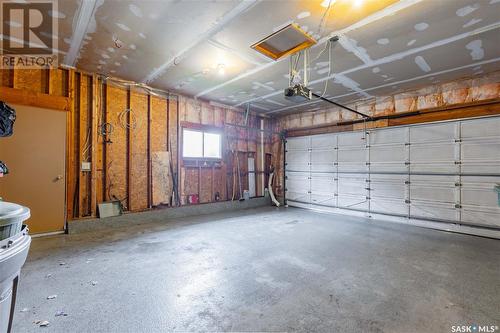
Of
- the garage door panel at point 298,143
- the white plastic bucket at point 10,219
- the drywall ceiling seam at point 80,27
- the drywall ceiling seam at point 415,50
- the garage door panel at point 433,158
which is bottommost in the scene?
the white plastic bucket at point 10,219

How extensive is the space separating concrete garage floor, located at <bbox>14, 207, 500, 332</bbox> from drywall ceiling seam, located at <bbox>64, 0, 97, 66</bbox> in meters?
3.19

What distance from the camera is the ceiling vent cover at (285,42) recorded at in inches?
115

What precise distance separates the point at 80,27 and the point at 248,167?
5.48m

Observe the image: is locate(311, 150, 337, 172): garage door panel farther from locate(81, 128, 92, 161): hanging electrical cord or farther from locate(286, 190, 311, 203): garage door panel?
locate(81, 128, 92, 161): hanging electrical cord

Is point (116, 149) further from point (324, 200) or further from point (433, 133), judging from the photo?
point (433, 133)

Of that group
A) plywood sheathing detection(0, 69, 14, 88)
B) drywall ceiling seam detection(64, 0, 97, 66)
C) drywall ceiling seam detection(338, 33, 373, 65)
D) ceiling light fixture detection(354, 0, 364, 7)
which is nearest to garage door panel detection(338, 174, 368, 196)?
drywall ceiling seam detection(338, 33, 373, 65)

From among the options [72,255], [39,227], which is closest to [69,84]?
[39,227]

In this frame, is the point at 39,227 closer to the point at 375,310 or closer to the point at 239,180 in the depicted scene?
the point at 239,180

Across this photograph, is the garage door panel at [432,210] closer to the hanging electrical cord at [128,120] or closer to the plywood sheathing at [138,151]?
the plywood sheathing at [138,151]

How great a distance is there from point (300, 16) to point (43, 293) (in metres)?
4.17

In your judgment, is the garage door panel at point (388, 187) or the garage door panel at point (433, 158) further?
the garage door panel at point (388, 187)

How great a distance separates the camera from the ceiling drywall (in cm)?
272

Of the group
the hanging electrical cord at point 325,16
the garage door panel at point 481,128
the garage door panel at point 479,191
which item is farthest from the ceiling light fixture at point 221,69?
the garage door panel at point 479,191

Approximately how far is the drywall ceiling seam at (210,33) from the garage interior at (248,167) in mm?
26
